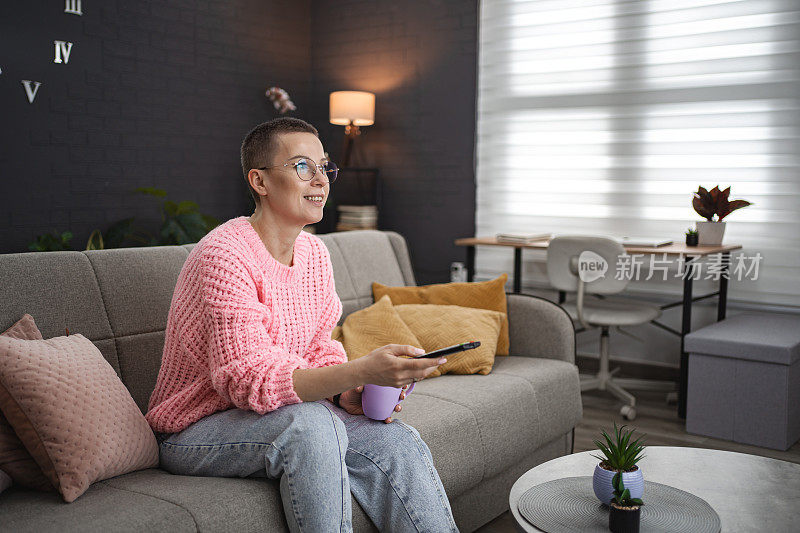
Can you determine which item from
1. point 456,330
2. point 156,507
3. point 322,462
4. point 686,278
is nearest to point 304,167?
point 322,462

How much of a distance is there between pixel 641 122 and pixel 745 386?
1.61 meters

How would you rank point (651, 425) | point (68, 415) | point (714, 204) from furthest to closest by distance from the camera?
point (714, 204)
point (651, 425)
point (68, 415)

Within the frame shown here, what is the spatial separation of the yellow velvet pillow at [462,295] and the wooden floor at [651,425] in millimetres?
680

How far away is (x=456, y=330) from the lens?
2531 millimetres

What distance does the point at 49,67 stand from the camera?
3732mm

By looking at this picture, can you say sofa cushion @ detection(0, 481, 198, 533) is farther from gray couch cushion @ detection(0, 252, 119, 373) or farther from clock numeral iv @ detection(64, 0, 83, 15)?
clock numeral iv @ detection(64, 0, 83, 15)

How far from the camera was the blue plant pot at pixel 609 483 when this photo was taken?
144 cm

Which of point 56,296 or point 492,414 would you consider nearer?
point 56,296

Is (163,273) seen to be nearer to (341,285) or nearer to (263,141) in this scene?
(263,141)

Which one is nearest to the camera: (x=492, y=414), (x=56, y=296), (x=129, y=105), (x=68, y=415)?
(x=68, y=415)

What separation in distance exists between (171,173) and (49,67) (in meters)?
0.88

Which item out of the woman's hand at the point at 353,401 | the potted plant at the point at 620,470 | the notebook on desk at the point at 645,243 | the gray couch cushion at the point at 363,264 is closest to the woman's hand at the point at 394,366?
the woman's hand at the point at 353,401

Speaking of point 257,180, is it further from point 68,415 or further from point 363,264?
point 363,264

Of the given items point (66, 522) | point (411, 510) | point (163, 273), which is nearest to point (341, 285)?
point (163, 273)
